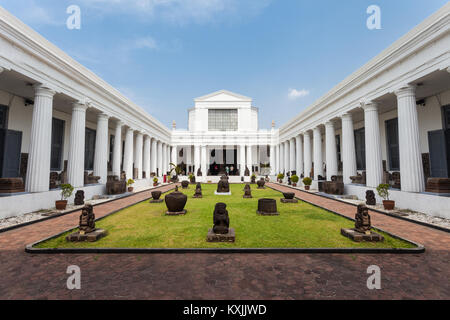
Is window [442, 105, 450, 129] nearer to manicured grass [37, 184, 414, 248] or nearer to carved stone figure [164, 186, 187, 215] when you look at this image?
manicured grass [37, 184, 414, 248]

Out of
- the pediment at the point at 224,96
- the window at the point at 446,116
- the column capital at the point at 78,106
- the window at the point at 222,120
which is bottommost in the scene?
the window at the point at 446,116

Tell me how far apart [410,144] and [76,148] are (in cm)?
1939

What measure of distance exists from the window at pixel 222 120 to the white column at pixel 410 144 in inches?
1241

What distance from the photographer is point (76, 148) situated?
13.5m

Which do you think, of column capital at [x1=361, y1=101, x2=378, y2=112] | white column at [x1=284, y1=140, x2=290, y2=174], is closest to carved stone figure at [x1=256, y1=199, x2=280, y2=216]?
column capital at [x1=361, y1=101, x2=378, y2=112]

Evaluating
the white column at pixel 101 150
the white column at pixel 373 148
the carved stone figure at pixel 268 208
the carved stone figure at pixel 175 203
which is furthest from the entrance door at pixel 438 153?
the white column at pixel 101 150

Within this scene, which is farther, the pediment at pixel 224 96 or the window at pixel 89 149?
the pediment at pixel 224 96

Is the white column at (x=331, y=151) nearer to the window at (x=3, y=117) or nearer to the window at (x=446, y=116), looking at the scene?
the window at (x=446, y=116)

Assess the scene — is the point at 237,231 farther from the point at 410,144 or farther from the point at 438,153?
the point at 438,153

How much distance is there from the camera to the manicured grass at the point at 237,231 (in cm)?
583

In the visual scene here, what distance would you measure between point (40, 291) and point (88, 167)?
1973cm

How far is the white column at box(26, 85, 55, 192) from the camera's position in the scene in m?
10.4

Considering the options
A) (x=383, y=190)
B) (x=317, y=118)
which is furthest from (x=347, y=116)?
(x=383, y=190)
